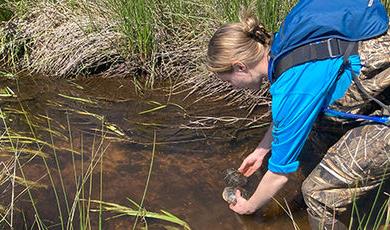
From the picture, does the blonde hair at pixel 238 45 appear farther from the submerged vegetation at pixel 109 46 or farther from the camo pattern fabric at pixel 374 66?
the submerged vegetation at pixel 109 46

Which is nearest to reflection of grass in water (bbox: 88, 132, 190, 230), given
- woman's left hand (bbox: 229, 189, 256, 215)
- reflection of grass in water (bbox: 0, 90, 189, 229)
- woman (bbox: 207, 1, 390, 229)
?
reflection of grass in water (bbox: 0, 90, 189, 229)

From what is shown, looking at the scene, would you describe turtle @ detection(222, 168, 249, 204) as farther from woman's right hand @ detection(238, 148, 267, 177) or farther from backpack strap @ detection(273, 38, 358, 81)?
backpack strap @ detection(273, 38, 358, 81)

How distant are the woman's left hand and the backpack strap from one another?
2.69ft

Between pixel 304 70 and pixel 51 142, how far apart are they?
210cm

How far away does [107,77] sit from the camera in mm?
4828

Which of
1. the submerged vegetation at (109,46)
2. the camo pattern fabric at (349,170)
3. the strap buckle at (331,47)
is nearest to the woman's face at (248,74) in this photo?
the strap buckle at (331,47)

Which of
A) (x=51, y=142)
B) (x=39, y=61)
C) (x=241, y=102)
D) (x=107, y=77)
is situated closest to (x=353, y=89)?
(x=241, y=102)

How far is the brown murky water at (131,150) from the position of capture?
3.18 meters

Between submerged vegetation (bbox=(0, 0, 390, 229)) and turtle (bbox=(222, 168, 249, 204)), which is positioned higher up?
submerged vegetation (bbox=(0, 0, 390, 229))

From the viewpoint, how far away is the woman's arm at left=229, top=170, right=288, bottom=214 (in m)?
2.62

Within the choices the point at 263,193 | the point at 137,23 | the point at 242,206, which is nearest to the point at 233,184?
the point at 242,206

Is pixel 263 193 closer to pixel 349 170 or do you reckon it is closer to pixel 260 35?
pixel 349 170

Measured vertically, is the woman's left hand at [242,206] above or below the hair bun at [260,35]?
below

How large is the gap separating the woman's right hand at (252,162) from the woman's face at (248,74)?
712 mm
